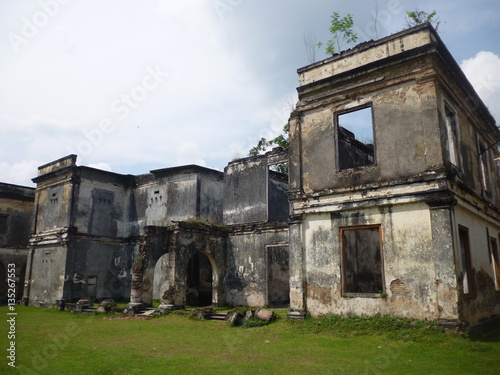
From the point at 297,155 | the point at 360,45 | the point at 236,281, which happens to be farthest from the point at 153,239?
the point at 360,45

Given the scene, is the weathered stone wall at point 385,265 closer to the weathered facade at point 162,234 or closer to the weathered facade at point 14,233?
the weathered facade at point 162,234

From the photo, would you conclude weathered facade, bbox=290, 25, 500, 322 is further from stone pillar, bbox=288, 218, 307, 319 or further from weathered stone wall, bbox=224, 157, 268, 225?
weathered stone wall, bbox=224, 157, 268, 225

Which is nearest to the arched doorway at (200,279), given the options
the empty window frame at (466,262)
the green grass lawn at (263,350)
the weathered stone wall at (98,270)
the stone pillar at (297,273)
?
the weathered stone wall at (98,270)

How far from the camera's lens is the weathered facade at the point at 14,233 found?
906 inches

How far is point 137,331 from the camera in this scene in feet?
34.3

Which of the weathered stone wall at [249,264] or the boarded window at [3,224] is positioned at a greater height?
the boarded window at [3,224]

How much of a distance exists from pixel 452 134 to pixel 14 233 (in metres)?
23.6

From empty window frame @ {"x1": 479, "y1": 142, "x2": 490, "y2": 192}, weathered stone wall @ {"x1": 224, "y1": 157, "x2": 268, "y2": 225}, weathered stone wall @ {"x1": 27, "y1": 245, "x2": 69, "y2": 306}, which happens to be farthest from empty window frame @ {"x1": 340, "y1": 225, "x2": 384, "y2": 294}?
weathered stone wall @ {"x1": 27, "y1": 245, "x2": 69, "y2": 306}

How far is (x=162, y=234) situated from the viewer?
1488 cm

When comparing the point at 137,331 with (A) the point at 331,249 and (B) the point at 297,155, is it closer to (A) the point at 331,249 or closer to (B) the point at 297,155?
(A) the point at 331,249

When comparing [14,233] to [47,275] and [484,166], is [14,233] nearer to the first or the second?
[47,275]

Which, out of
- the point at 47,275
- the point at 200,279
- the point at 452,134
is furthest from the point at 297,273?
the point at 47,275

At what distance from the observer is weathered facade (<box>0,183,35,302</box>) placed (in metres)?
23.0

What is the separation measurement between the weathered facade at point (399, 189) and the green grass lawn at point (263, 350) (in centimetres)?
65
